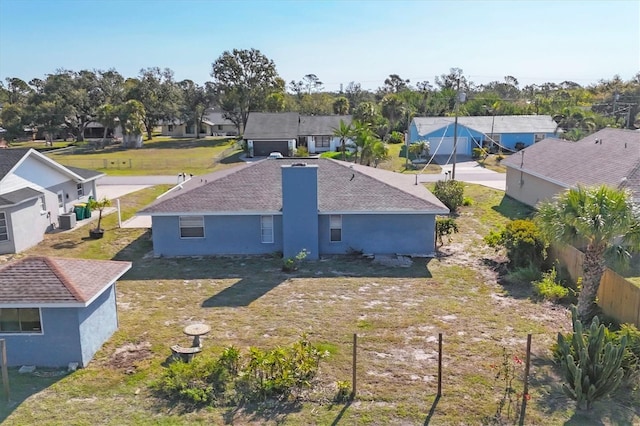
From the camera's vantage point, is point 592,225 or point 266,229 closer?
point 592,225

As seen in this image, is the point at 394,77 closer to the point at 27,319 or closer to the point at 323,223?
the point at 323,223

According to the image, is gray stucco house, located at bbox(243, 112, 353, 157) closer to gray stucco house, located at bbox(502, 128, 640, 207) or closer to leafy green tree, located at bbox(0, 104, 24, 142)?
gray stucco house, located at bbox(502, 128, 640, 207)

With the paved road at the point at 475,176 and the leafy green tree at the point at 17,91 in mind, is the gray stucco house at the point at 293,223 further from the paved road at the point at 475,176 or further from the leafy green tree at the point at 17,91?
the leafy green tree at the point at 17,91

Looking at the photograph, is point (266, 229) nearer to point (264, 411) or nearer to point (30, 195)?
point (30, 195)

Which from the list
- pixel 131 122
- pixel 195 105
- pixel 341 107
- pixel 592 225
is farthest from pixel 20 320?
pixel 195 105

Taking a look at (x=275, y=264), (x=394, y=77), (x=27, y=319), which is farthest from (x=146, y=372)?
(x=394, y=77)
